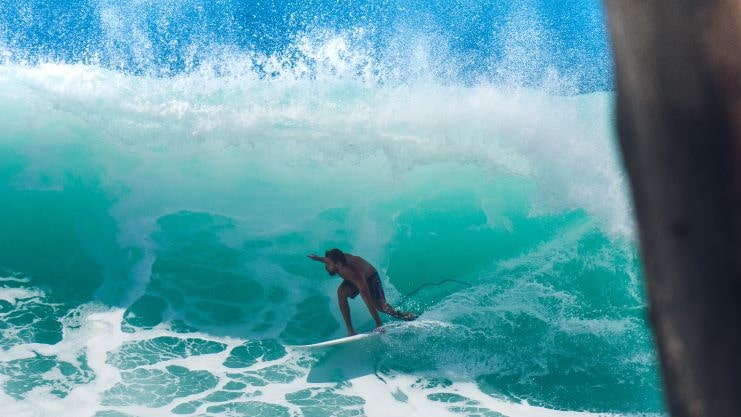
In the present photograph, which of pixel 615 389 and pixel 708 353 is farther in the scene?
pixel 615 389

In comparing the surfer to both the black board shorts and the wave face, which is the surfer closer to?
the black board shorts

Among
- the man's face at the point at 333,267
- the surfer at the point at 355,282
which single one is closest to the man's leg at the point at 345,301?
the surfer at the point at 355,282

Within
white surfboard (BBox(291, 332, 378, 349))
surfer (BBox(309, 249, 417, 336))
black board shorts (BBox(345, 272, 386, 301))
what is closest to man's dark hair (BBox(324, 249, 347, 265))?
surfer (BBox(309, 249, 417, 336))

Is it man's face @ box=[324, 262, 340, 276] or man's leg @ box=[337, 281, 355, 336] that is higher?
man's face @ box=[324, 262, 340, 276]

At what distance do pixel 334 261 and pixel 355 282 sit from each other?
263 millimetres

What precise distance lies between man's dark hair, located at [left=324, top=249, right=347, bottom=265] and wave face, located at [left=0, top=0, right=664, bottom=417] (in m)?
0.71

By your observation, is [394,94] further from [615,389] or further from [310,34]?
[615,389]

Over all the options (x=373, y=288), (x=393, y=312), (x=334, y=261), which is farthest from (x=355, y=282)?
(x=393, y=312)

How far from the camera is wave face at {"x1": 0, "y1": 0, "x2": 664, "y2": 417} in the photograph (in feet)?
19.5

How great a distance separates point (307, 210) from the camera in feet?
25.8

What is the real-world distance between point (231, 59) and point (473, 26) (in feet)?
9.24

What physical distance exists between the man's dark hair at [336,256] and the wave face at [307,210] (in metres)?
0.71

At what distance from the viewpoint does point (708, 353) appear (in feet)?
1.25

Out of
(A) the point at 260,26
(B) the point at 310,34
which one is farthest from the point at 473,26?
(A) the point at 260,26
